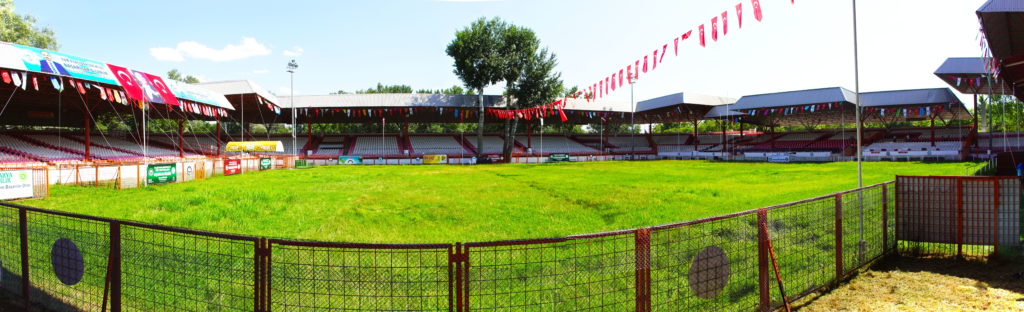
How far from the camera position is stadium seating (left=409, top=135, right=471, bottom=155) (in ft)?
161

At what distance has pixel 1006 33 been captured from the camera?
37.1ft

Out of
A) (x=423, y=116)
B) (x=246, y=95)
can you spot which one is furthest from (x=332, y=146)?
(x=246, y=95)

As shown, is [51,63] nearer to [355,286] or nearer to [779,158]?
[355,286]

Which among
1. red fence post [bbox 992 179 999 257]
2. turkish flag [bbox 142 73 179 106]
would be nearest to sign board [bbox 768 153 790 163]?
red fence post [bbox 992 179 999 257]

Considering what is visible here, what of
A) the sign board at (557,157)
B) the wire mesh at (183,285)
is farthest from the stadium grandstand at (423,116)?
the wire mesh at (183,285)

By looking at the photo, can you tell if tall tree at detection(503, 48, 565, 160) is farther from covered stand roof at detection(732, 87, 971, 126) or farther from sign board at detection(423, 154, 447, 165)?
covered stand roof at detection(732, 87, 971, 126)

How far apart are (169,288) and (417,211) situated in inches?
230

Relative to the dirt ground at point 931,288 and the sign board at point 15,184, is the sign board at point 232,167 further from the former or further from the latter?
the dirt ground at point 931,288

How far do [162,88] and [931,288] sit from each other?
27885 millimetres

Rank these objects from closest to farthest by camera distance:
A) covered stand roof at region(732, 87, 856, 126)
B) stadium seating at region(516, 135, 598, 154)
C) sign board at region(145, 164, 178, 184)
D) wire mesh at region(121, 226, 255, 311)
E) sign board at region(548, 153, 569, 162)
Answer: wire mesh at region(121, 226, 255, 311) < sign board at region(145, 164, 178, 184) < covered stand roof at region(732, 87, 856, 126) < sign board at region(548, 153, 569, 162) < stadium seating at region(516, 135, 598, 154)

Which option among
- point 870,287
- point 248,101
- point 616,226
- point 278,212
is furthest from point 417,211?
point 248,101

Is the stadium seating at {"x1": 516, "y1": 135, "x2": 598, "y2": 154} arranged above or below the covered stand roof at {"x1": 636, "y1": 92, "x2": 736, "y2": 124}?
below

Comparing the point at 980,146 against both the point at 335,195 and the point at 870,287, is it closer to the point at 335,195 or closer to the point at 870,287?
the point at 870,287

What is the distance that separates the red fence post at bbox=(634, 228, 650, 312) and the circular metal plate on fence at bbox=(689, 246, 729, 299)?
26.8 inches
